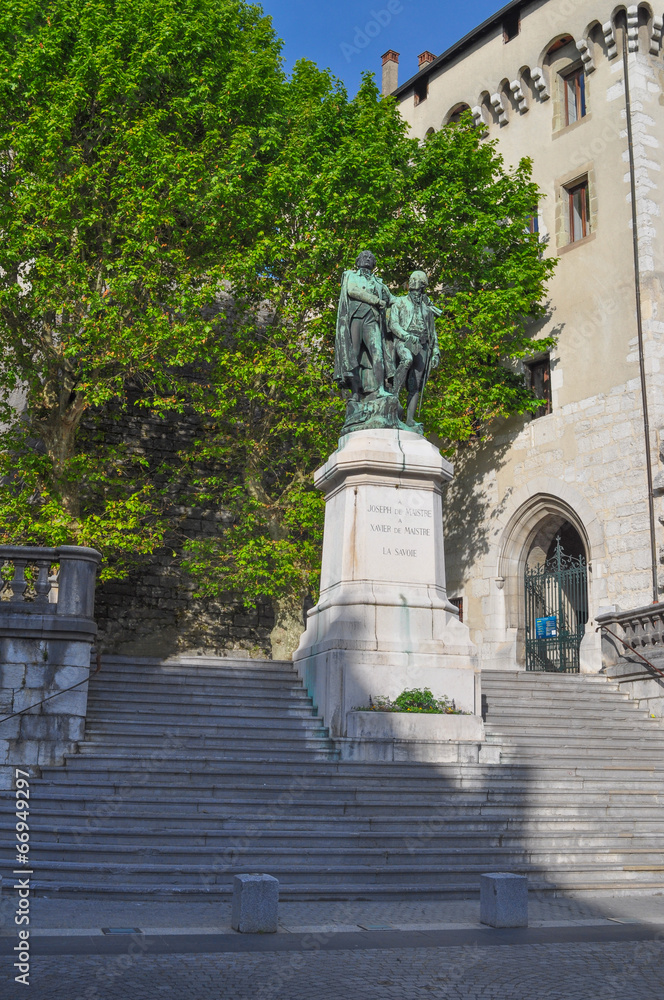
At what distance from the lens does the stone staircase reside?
27.7ft

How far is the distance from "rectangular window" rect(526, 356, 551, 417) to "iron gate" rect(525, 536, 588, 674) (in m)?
3.24

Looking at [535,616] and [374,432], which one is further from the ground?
[374,432]

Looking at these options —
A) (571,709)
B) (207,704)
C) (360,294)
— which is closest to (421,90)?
(360,294)

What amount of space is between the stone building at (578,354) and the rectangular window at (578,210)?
5 cm

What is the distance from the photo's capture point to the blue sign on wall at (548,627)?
21500 millimetres

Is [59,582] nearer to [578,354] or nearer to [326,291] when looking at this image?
[326,291]

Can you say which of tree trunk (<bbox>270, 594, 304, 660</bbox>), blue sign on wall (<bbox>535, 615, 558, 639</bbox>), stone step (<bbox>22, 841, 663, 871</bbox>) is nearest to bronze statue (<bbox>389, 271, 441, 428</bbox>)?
stone step (<bbox>22, 841, 663, 871</bbox>)

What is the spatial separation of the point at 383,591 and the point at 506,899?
5.71 m

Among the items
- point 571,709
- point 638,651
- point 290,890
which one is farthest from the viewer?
point 638,651

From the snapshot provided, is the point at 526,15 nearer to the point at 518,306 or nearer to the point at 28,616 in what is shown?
the point at 518,306

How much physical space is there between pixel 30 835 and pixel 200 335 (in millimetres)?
10744

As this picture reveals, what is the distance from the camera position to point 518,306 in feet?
69.2

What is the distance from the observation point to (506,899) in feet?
23.1

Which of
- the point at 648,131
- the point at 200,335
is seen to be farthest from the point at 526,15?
the point at 200,335
